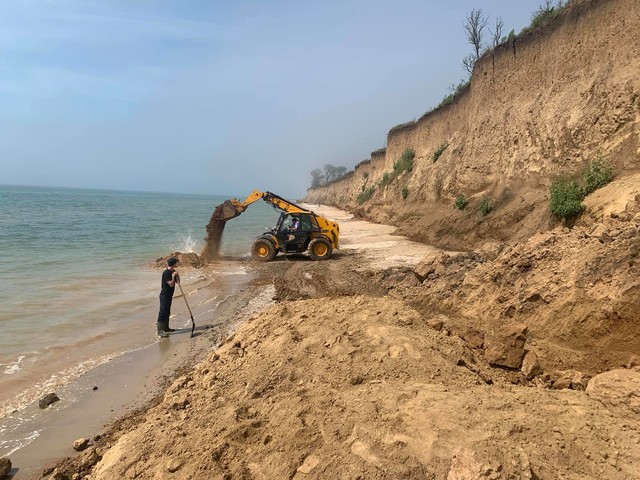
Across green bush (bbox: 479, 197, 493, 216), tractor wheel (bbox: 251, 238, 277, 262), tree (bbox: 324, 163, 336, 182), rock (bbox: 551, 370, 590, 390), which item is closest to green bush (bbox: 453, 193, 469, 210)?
green bush (bbox: 479, 197, 493, 216)

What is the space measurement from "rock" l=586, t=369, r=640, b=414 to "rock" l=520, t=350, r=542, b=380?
72 centimetres

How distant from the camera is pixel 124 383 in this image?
5758 millimetres

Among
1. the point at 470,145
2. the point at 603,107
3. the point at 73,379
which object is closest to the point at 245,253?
the point at 470,145

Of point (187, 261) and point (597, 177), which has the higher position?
point (597, 177)

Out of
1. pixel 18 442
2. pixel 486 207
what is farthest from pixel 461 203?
pixel 18 442

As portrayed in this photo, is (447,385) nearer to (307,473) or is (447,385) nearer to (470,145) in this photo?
(307,473)

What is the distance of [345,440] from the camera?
3.04 m

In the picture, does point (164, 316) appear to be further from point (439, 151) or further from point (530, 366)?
point (439, 151)

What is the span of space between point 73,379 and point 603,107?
45.8 ft

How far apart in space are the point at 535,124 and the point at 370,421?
1444 cm

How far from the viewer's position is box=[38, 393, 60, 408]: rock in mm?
5070

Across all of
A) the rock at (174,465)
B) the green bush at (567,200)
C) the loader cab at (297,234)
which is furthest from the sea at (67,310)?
the green bush at (567,200)

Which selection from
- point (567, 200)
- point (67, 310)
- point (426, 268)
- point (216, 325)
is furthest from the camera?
point (567, 200)

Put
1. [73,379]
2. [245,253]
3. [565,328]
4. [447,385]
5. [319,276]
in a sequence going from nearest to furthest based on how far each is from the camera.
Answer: [447,385] → [565,328] → [73,379] → [319,276] → [245,253]
